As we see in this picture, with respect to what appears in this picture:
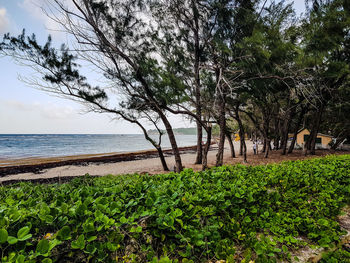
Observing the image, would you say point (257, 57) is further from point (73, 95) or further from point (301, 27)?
point (73, 95)

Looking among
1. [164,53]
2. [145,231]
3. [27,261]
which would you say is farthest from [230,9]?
[27,261]

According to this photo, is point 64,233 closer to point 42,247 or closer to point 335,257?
point 42,247

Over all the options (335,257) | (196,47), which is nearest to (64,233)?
(335,257)

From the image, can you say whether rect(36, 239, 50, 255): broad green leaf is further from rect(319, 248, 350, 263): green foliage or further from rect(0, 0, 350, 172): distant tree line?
rect(0, 0, 350, 172): distant tree line

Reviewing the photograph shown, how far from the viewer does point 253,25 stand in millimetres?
5711

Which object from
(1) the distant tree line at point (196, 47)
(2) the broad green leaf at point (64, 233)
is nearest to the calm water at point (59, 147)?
(1) the distant tree line at point (196, 47)

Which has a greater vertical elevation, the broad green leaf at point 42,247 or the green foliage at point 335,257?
the broad green leaf at point 42,247

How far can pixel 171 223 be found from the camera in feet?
3.74

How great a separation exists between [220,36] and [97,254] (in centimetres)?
656

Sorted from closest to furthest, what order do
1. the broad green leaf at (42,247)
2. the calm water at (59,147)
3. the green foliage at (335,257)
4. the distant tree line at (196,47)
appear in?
the broad green leaf at (42,247) < the green foliage at (335,257) < the distant tree line at (196,47) < the calm water at (59,147)

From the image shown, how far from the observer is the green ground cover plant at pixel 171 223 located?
38.6 inches

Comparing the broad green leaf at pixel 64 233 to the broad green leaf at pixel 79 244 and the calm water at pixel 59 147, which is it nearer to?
the broad green leaf at pixel 79 244

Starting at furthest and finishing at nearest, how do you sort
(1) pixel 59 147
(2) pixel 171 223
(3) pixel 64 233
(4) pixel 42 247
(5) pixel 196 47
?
(1) pixel 59 147
(5) pixel 196 47
(2) pixel 171 223
(3) pixel 64 233
(4) pixel 42 247

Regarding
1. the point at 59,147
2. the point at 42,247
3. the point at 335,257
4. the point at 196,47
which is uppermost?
the point at 196,47
